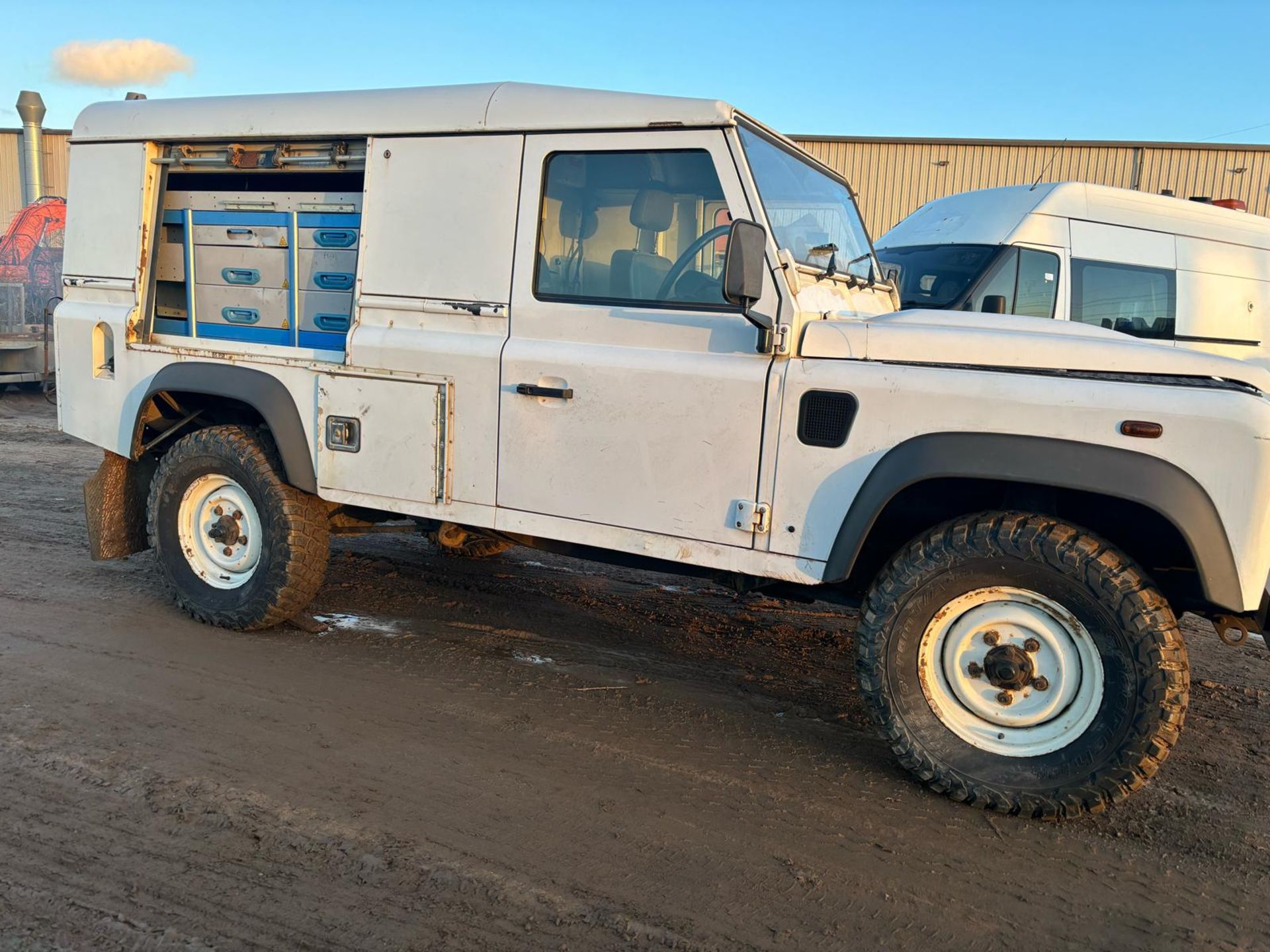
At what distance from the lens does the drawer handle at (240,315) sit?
478 cm

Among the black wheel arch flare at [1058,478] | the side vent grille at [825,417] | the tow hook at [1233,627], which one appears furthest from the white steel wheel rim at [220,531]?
the tow hook at [1233,627]

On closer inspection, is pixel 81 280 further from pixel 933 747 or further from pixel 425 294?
pixel 933 747

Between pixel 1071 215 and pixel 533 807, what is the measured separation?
24.4 feet

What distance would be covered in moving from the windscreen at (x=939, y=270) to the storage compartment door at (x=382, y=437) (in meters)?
5.11

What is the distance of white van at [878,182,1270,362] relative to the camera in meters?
8.31

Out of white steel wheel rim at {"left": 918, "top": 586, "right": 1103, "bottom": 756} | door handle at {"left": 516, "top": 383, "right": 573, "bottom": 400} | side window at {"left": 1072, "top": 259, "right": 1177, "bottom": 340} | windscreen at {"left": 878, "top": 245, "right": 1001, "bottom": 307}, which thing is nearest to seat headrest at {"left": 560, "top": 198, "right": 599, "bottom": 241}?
door handle at {"left": 516, "top": 383, "right": 573, "bottom": 400}

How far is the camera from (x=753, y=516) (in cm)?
357

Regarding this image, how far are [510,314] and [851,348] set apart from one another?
1436mm

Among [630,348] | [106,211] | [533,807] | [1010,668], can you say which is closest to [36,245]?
[106,211]

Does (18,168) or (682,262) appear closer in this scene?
(682,262)

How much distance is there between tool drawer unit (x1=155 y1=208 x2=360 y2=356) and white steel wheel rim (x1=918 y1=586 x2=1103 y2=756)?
9.76ft

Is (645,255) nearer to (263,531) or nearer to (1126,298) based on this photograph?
(263,531)

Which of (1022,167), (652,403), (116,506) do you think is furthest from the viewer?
(1022,167)

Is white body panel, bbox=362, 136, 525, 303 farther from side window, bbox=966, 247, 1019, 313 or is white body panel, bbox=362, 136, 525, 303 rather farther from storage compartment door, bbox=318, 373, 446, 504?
side window, bbox=966, 247, 1019, 313
